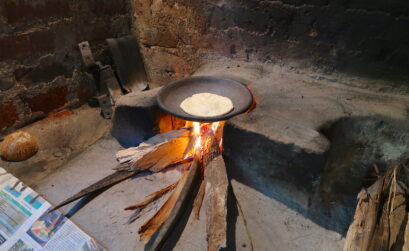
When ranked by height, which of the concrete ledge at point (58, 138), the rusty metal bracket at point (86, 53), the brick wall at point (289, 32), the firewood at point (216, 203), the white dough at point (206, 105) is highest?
the brick wall at point (289, 32)

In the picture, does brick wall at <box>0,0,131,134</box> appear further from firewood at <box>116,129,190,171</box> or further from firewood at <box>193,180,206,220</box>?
firewood at <box>193,180,206,220</box>

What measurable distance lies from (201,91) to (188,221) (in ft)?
3.22

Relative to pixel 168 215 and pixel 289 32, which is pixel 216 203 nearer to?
pixel 168 215

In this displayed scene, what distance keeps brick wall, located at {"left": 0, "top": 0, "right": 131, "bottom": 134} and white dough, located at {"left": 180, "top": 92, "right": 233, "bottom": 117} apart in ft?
4.61

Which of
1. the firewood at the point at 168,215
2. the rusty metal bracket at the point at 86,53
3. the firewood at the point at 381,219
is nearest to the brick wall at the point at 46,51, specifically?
the rusty metal bracket at the point at 86,53

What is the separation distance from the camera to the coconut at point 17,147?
2111 millimetres

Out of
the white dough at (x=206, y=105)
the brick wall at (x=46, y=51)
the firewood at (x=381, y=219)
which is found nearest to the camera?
the firewood at (x=381, y=219)

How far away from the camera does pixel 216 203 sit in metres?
1.47

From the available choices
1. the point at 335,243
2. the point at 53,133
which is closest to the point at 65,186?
the point at 53,133

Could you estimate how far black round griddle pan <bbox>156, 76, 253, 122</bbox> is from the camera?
177cm

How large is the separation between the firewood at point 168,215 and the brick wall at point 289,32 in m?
1.19

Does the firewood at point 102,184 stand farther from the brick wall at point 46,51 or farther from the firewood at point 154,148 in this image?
the brick wall at point 46,51

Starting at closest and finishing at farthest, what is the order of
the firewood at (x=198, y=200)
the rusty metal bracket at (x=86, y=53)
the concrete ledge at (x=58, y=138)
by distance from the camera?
the firewood at (x=198, y=200)
the concrete ledge at (x=58, y=138)
the rusty metal bracket at (x=86, y=53)

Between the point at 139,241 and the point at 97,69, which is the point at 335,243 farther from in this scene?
the point at 97,69
